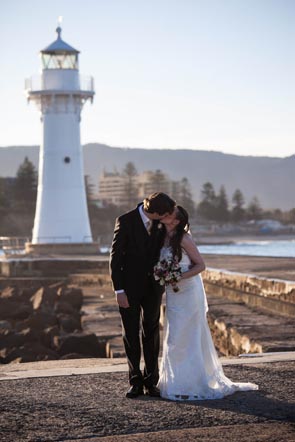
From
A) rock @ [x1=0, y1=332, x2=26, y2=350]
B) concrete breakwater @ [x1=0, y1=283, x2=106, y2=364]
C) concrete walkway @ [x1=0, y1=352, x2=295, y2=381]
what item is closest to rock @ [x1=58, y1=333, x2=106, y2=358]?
concrete breakwater @ [x1=0, y1=283, x2=106, y2=364]

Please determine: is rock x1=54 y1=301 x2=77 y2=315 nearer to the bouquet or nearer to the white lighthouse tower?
the bouquet

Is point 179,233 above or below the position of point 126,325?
above

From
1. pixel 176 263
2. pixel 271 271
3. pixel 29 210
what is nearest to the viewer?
pixel 176 263

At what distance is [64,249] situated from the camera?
35438 mm

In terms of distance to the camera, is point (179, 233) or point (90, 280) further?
point (90, 280)

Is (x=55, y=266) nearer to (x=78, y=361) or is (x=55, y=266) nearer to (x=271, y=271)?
(x=271, y=271)

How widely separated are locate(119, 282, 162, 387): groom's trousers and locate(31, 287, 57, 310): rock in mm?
12515

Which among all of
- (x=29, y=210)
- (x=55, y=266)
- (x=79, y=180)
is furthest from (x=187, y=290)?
(x=29, y=210)

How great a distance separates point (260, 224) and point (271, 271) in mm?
126699

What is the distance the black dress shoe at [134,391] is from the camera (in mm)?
6594

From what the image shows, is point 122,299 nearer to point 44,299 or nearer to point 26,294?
point 44,299

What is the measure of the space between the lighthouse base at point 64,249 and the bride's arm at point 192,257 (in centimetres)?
2836

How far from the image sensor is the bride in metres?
6.66

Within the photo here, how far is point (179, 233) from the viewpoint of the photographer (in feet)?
22.2
